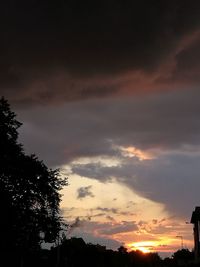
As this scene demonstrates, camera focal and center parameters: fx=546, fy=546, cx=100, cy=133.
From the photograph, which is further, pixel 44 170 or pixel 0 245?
pixel 44 170

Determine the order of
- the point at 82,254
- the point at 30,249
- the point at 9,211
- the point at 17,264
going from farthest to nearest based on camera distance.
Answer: the point at 82,254 → the point at 17,264 → the point at 30,249 → the point at 9,211

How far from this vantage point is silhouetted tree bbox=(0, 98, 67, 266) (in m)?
46.4

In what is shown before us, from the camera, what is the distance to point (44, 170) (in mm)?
49844

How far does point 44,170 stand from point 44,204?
10.1ft

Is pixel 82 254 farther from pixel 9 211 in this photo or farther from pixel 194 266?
pixel 9 211

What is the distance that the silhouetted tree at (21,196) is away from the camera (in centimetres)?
4638

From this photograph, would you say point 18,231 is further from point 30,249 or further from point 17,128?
point 17,128

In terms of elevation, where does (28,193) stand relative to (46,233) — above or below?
above

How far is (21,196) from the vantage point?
157 feet

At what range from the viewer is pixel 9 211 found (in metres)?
45.8

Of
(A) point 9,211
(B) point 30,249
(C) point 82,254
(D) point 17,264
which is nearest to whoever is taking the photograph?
(A) point 9,211

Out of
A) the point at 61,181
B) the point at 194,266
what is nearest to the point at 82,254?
the point at 194,266

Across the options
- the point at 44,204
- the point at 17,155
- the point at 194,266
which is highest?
the point at 17,155

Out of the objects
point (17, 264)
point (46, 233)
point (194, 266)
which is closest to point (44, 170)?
→ point (46, 233)
